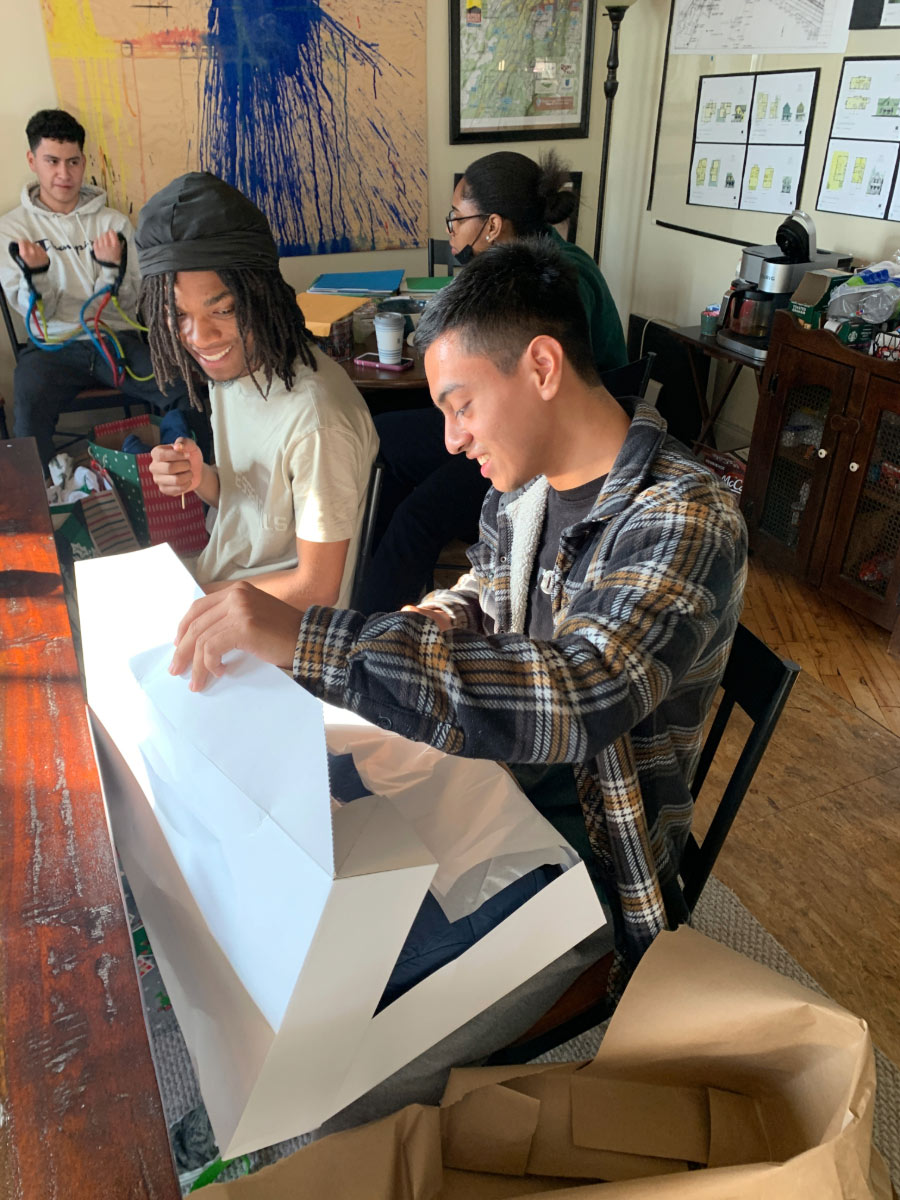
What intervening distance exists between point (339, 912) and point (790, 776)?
5.81 feet

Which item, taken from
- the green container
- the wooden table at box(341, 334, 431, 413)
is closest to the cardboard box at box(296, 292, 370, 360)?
the wooden table at box(341, 334, 431, 413)

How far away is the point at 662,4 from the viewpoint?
372 centimetres

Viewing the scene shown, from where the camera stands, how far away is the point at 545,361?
1034 millimetres

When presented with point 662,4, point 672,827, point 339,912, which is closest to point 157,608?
point 339,912

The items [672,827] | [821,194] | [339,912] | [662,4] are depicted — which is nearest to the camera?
[339,912]

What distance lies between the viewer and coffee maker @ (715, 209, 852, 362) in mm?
2875

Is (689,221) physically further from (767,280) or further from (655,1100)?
(655,1100)

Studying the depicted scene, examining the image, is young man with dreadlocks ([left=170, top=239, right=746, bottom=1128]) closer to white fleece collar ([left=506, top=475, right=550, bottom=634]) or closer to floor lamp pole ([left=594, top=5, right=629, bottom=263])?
white fleece collar ([left=506, top=475, right=550, bottom=634])

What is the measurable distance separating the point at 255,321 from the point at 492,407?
522 mm

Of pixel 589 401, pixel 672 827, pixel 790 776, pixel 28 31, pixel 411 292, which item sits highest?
pixel 28 31

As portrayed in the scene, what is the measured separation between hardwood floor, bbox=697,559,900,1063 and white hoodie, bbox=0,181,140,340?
9.48 feet

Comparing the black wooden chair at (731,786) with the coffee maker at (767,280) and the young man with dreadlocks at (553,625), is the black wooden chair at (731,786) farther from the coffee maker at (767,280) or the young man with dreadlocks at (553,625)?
the coffee maker at (767,280)

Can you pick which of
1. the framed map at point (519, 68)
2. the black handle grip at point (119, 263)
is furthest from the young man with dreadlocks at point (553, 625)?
the framed map at point (519, 68)

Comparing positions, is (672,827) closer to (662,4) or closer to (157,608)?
(157,608)
